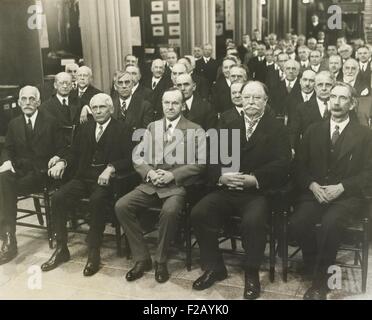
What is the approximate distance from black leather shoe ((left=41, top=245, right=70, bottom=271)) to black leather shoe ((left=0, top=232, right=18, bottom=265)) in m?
0.40

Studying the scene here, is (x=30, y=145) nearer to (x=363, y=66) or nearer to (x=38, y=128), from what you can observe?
(x=38, y=128)

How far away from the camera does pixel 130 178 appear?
396cm

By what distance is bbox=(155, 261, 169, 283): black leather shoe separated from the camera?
3.58m

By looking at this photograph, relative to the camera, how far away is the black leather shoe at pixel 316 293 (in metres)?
3.23

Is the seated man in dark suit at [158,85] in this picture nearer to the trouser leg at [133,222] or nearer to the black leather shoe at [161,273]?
the trouser leg at [133,222]

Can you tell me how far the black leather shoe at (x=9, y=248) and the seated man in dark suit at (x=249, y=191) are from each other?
1.61m

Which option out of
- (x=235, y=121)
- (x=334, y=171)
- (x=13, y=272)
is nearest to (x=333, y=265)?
(x=334, y=171)

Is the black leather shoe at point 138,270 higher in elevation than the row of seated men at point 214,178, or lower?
lower

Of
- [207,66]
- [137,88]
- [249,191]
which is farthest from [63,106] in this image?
[207,66]

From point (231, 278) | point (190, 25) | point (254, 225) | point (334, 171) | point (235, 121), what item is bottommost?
point (231, 278)

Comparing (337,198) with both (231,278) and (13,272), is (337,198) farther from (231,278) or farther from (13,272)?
(13,272)

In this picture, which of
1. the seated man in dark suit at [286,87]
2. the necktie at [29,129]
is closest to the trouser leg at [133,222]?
the necktie at [29,129]

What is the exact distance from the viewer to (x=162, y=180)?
3.68 m
